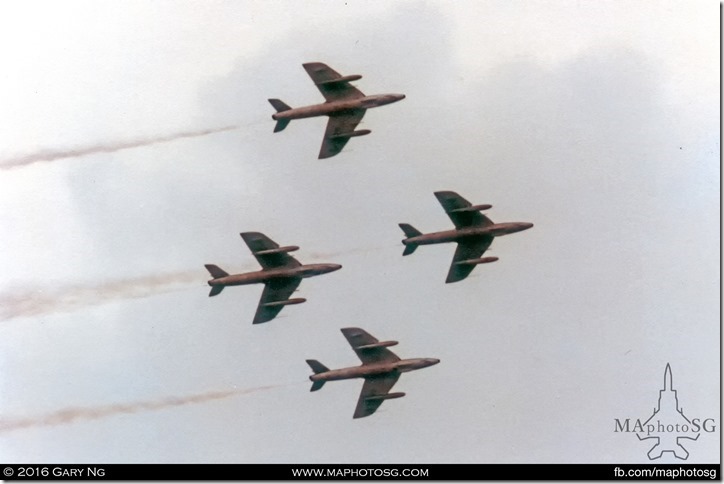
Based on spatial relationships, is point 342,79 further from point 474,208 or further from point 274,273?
point 274,273

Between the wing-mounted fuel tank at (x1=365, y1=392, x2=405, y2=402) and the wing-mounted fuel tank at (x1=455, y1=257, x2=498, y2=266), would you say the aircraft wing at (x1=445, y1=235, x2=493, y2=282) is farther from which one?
the wing-mounted fuel tank at (x1=365, y1=392, x2=405, y2=402)

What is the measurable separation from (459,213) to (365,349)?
699 centimetres

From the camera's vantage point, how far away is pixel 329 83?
2164 inches

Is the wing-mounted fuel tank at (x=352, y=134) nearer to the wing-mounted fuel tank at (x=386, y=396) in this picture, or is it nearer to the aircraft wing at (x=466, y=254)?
the aircraft wing at (x=466, y=254)

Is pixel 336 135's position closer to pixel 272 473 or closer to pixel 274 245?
pixel 274 245

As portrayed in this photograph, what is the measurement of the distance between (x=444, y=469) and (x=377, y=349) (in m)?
6.62

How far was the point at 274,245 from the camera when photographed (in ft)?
182

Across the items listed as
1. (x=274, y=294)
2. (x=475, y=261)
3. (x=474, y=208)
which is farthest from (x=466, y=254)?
(x=274, y=294)

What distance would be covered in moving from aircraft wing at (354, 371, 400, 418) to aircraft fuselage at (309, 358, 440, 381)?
0.27 metres

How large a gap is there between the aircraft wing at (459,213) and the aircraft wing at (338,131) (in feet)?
14.8

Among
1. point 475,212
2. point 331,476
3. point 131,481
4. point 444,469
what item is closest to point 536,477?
point 444,469

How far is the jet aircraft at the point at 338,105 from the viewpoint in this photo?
5484 centimetres

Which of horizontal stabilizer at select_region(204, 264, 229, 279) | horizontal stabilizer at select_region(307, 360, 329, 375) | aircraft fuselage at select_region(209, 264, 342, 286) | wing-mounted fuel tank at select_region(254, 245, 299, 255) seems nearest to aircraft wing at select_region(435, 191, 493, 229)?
aircraft fuselage at select_region(209, 264, 342, 286)

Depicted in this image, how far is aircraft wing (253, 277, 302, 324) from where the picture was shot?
183ft
